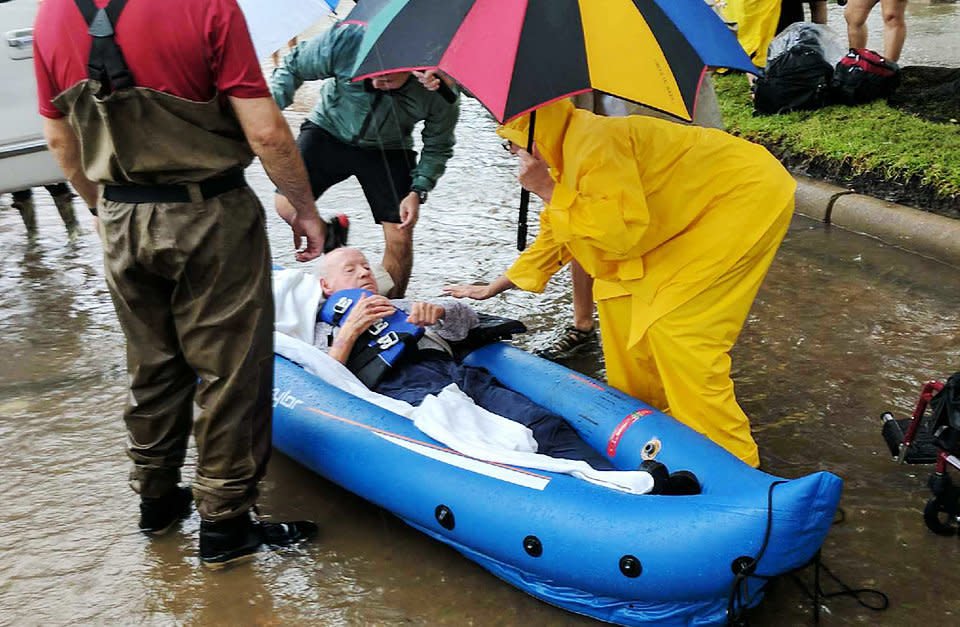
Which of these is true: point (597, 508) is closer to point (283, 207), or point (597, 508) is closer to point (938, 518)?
point (938, 518)

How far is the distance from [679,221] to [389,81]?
1671 millimetres

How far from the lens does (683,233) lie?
10.5 ft

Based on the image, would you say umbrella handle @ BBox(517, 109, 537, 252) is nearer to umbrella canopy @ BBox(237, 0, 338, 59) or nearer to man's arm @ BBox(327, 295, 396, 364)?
man's arm @ BBox(327, 295, 396, 364)

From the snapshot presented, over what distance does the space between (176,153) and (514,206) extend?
4.00m

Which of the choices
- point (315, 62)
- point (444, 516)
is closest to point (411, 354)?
point (444, 516)

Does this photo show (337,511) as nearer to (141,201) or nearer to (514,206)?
(141,201)

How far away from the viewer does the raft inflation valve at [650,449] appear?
10.2ft

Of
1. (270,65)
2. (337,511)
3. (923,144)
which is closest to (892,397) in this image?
(337,511)

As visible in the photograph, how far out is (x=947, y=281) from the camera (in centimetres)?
509

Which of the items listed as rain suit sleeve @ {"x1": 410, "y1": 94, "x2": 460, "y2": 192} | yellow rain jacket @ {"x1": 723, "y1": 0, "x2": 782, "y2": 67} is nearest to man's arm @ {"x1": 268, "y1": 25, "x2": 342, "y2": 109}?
rain suit sleeve @ {"x1": 410, "y1": 94, "x2": 460, "y2": 192}

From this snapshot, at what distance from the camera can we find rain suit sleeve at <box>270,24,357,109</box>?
4.26m

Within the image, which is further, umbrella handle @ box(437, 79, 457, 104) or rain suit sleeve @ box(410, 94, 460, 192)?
rain suit sleeve @ box(410, 94, 460, 192)

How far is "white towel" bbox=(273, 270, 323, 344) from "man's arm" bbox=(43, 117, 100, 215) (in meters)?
0.97

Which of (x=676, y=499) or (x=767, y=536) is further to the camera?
(x=676, y=499)
